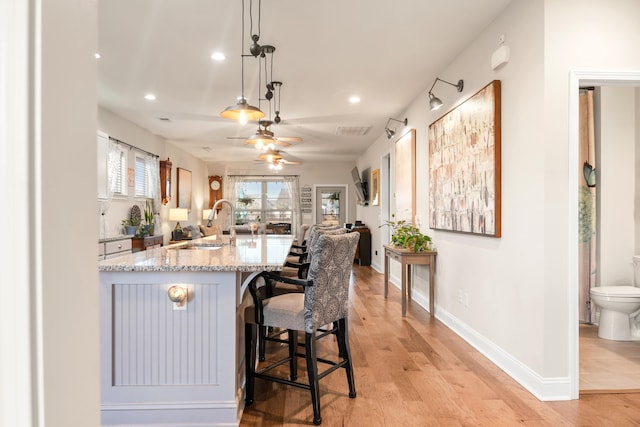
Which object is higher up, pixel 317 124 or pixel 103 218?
pixel 317 124

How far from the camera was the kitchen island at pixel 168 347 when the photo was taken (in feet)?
6.63

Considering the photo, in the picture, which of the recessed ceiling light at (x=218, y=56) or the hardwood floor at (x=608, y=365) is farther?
the recessed ceiling light at (x=218, y=56)

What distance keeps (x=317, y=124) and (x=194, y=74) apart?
2.58m

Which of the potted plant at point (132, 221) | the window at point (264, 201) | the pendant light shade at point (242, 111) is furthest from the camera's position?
the window at point (264, 201)

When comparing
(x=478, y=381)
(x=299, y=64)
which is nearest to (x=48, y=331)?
(x=478, y=381)

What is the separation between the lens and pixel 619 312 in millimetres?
3432

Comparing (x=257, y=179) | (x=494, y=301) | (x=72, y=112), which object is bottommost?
(x=494, y=301)

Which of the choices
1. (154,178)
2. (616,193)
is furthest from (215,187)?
(616,193)

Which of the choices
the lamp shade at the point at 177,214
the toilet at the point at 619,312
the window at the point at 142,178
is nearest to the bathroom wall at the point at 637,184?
the toilet at the point at 619,312

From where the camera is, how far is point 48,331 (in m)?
0.44

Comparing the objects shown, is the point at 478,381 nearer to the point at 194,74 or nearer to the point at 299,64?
the point at 299,64

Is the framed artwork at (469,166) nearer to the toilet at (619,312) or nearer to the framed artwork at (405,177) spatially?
the framed artwork at (405,177)

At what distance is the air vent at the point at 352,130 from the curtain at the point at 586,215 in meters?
3.28

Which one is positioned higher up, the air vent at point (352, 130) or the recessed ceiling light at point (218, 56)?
the recessed ceiling light at point (218, 56)
